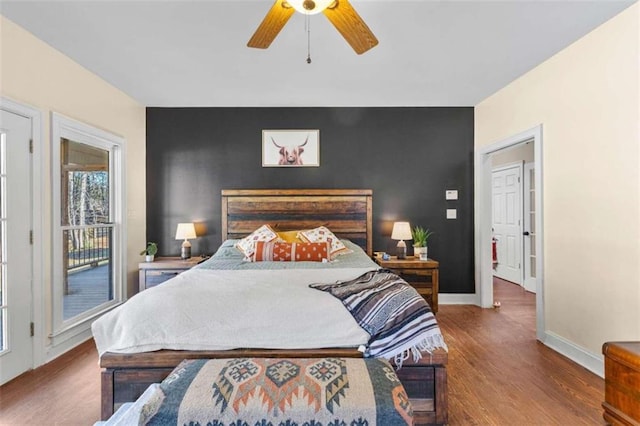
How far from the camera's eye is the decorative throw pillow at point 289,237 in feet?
12.9

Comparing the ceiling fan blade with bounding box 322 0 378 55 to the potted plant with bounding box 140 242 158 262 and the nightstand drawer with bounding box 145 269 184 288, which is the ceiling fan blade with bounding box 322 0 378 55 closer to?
the nightstand drawer with bounding box 145 269 184 288

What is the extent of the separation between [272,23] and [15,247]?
8.54 feet

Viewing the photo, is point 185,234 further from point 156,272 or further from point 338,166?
point 338,166

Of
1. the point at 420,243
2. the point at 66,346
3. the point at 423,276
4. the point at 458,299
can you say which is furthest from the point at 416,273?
the point at 66,346

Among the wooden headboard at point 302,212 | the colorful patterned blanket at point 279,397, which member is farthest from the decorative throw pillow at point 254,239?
the colorful patterned blanket at point 279,397

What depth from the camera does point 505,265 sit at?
597 cm

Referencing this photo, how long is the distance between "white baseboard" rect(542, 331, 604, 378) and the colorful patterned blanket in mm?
2111

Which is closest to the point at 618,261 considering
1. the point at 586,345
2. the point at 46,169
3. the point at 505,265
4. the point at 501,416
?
the point at 586,345

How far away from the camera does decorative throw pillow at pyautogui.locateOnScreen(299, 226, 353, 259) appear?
12.4 ft

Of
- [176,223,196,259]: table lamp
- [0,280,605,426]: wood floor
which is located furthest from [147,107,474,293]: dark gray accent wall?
[0,280,605,426]: wood floor

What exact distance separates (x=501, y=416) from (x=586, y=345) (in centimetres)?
126

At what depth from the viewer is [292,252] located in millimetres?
3514

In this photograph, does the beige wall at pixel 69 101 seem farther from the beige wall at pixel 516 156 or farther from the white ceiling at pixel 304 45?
the beige wall at pixel 516 156

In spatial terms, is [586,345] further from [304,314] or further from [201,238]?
[201,238]
